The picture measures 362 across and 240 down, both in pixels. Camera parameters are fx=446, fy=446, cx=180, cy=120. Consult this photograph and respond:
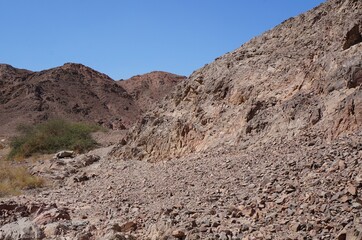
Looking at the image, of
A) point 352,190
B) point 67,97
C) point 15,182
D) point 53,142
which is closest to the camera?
point 352,190

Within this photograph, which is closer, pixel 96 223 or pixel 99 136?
pixel 96 223

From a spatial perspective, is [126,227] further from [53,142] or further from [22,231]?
[53,142]

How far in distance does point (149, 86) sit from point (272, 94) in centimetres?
5354

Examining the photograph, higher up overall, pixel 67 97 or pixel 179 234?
pixel 67 97

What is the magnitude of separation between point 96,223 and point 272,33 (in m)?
9.67

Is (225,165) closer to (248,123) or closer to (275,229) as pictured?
(248,123)

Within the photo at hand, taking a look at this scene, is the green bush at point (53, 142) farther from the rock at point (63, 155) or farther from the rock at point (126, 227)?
the rock at point (126, 227)

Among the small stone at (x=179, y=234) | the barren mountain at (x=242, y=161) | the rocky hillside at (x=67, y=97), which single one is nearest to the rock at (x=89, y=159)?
the barren mountain at (x=242, y=161)

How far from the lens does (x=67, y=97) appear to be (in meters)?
55.7

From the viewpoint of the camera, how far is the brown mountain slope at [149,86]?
2384 inches

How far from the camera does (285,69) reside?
1220 centimetres

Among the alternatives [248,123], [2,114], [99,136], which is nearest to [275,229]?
[248,123]

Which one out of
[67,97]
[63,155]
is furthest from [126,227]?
A: [67,97]

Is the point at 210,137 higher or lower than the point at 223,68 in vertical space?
lower
